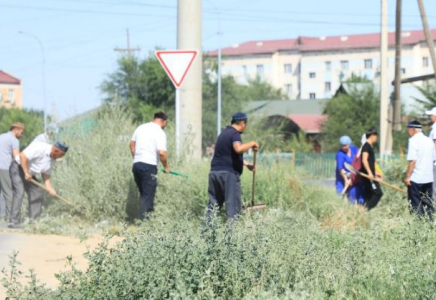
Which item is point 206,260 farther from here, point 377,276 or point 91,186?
point 91,186

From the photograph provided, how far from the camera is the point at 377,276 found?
6098 millimetres

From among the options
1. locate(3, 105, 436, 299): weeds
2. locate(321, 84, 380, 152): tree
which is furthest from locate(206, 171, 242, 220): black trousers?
locate(321, 84, 380, 152): tree

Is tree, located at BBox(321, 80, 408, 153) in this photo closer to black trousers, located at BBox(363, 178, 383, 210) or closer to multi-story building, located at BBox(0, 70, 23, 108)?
black trousers, located at BBox(363, 178, 383, 210)

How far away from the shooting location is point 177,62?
42.0 feet

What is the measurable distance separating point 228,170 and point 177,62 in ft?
9.27

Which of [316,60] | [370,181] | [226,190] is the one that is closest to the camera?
[226,190]

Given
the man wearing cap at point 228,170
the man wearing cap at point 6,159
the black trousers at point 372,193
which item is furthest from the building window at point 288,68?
the man wearing cap at point 228,170

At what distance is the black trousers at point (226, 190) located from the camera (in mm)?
10367

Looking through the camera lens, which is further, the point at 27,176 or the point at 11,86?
the point at 11,86

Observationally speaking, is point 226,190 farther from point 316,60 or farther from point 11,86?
point 11,86

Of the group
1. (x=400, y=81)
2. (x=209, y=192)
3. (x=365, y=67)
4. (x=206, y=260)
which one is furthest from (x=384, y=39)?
(x=365, y=67)

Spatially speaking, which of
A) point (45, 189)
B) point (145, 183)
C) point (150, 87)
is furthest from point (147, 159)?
point (150, 87)

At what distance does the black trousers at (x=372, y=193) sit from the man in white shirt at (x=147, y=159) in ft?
11.3

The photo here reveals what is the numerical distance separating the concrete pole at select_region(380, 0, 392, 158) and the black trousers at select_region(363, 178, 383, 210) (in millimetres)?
18630
